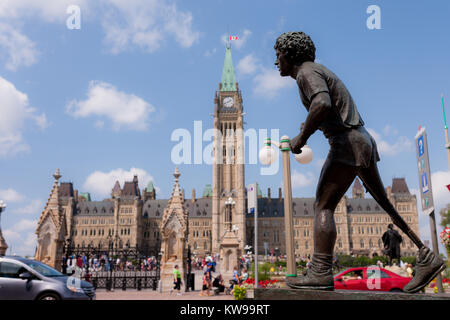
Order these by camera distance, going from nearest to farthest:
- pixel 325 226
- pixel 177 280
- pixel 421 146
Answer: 1. pixel 325 226
2. pixel 421 146
3. pixel 177 280

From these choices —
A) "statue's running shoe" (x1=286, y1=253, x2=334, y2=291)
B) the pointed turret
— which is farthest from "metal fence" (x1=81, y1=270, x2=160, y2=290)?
the pointed turret

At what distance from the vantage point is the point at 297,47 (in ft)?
13.5

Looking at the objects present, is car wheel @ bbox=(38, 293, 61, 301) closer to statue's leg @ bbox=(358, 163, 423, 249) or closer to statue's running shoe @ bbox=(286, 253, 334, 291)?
statue's running shoe @ bbox=(286, 253, 334, 291)

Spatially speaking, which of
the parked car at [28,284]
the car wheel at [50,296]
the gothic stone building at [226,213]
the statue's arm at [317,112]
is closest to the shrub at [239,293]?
the parked car at [28,284]

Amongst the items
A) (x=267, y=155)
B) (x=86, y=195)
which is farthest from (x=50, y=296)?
(x=86, y=195)

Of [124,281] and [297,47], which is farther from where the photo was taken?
[124,281]

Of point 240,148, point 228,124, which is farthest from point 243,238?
point 228,124

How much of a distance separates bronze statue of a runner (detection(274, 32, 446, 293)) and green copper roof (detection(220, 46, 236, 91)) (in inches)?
4118

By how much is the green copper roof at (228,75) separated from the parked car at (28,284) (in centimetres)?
10063

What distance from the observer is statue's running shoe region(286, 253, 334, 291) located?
366cm

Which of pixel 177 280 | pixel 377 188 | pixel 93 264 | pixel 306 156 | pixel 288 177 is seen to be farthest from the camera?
pixel 93 264

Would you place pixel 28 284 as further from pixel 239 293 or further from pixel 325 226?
pixel 325 226

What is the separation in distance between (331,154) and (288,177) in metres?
4.71
